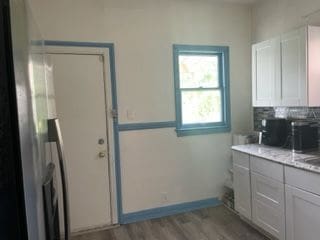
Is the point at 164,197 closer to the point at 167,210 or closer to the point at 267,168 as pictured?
the point at 167,210

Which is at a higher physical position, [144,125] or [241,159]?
[144,125]

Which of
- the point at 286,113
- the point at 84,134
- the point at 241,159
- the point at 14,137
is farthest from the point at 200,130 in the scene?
the point at 14,137

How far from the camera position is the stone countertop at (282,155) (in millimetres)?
2125

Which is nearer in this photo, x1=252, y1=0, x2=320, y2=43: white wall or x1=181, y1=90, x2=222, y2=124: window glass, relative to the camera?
x1=252, y1=0, x2=320, y2=43: white wall

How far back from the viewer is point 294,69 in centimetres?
254

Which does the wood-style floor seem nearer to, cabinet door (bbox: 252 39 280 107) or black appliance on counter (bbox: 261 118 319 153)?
black appliance on counter (bbox: 261 118 319 153)

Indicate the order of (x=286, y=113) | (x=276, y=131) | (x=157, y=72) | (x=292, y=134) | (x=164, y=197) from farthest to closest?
(x=164, y=197) < (x=157, y=72) < (x=286, y=113) < (x=276, y=131) < (x=292, y=134)

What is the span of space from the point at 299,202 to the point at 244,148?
91cm

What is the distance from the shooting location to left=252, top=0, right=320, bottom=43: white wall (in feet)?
8.91

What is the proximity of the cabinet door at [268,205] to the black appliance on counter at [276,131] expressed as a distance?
18.3 inches

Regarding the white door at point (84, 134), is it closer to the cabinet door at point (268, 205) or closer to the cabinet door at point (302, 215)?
the cabinet door at point (268, 205)

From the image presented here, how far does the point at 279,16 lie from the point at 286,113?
3.93 feet

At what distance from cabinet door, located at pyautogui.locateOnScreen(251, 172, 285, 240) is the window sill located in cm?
91

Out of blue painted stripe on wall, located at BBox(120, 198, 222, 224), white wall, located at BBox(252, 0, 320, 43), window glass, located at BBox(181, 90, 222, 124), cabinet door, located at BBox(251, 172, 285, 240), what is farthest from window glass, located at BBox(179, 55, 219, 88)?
blue painted stripe on wall, located at BBox(120, 198, 222, 224)
